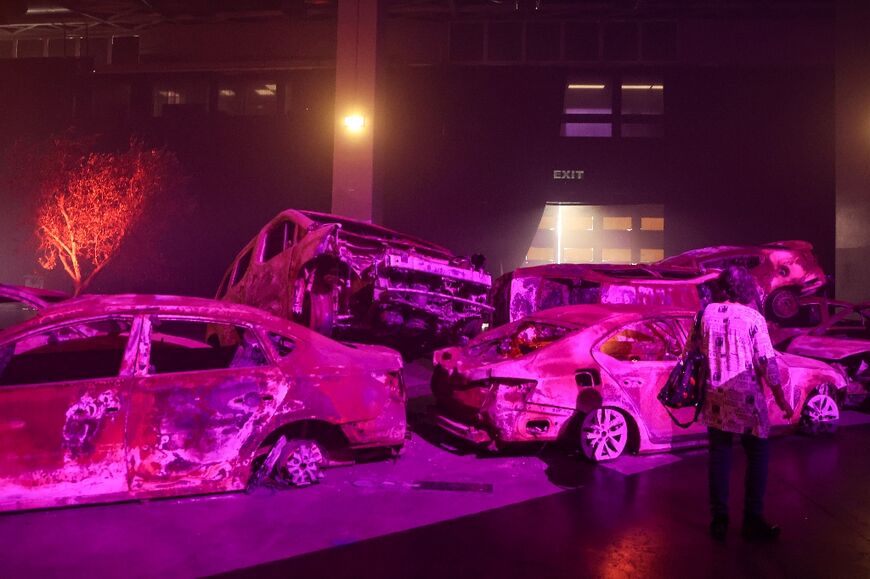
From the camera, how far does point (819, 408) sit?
6.67 m

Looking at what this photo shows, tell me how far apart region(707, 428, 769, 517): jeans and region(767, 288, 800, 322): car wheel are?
277 inches

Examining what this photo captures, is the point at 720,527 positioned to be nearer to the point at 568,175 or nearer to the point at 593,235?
the point at 568,175

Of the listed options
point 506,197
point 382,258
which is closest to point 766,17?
point 506,197

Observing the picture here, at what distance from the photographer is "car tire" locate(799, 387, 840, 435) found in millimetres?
6662

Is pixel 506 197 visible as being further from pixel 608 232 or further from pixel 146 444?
pixel 146 444

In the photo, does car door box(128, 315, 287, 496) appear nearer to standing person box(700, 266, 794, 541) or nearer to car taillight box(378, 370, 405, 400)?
car taillight box(378, 370, 405, 400)

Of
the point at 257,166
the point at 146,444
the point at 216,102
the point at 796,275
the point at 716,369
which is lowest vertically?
the point at 146,444

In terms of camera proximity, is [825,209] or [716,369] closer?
[716,369]

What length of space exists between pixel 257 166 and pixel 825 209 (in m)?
17.9

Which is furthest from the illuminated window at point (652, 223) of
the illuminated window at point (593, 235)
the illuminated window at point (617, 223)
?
the illuminated window at point (617, 223)

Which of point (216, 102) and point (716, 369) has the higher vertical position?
point (216, 102)

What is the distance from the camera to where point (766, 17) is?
1866 centimetres

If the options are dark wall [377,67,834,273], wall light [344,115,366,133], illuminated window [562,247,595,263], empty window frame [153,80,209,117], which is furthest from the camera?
empty window frame [153,80,209,117]

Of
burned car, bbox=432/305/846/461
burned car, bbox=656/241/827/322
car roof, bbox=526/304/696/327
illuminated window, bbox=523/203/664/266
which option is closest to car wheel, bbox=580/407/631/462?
burned car, bbox=432/305/846/461
